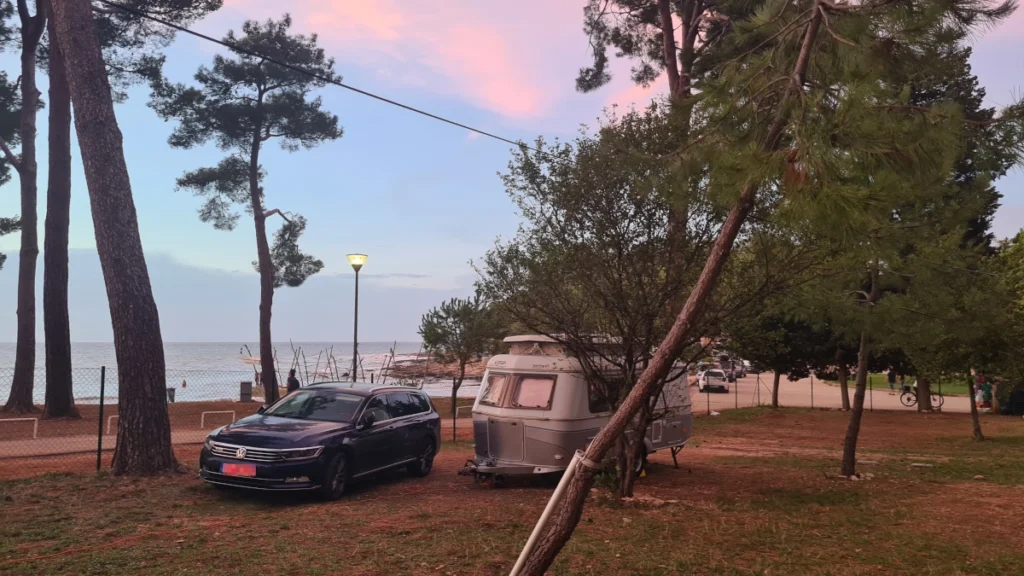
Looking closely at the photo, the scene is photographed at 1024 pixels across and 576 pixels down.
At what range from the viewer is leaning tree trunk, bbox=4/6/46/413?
2066 cm

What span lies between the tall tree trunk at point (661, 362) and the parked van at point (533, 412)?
4.83m

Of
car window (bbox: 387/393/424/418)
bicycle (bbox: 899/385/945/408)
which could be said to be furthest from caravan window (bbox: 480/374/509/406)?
bicycle (bbox: 899/385/945/408)

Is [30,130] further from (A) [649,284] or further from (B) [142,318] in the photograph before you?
(A) [649,284]

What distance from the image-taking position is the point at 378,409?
35.1ft

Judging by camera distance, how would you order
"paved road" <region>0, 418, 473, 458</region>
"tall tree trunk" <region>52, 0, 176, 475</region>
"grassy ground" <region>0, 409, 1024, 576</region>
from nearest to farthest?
"grassy ground" <region>0, 409, 1024, 576</region>
"tall tree trunk" <region>52, 0, 176, 475</region>
"paved road" <region>0, 418, 473, 458</region>

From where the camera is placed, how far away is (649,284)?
856cm

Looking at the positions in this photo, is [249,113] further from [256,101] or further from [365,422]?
[365,422]

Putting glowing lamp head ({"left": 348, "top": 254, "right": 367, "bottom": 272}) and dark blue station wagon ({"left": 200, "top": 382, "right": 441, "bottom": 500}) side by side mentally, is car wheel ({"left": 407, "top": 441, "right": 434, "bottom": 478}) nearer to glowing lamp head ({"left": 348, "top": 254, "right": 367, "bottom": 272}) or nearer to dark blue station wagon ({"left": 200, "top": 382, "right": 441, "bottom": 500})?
dark blue station wagon ({"left": 200, "top": 382, "right": 441, "bottom": 500})

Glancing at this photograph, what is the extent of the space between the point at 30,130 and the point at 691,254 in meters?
21.6

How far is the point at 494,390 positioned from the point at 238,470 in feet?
11.6

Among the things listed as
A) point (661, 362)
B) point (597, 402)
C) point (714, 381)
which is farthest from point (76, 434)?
point (714, 381)

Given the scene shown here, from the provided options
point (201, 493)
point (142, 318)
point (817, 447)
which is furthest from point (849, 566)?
point (817, 447)

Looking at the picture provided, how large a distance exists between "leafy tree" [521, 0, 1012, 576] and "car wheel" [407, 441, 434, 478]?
696 cm

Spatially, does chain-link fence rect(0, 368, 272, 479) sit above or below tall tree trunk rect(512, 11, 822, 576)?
below
